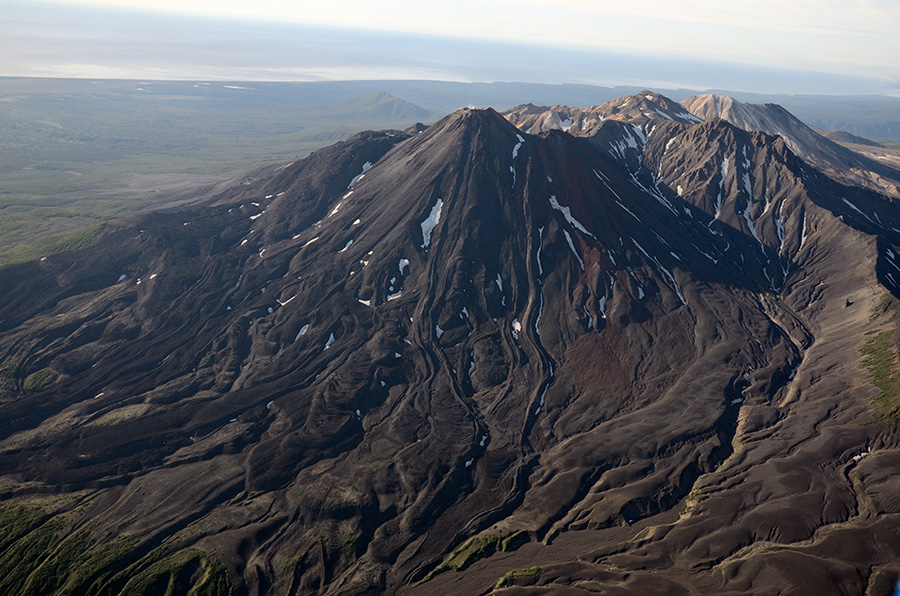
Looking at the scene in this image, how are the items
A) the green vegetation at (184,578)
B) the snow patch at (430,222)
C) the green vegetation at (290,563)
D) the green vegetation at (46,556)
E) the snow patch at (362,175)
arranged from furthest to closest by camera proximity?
1. the snow patch at (362,175)
2. the snow patch at (430,222)
3. the green vegetation at (290,563)
4. the green vegetation at (46,556)
5. the green vegetation at (184,578)

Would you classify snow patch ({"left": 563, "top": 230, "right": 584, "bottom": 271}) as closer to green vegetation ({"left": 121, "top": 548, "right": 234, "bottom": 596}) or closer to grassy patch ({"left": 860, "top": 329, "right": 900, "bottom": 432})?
grassy patch ({"left": 860, "top": 329, "right": 900, "bottom": 432})

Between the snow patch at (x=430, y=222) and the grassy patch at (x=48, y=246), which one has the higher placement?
the snow patch at (x=430, y=222)

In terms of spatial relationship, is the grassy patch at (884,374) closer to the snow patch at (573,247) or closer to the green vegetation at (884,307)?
the green vegetation at (884,307)

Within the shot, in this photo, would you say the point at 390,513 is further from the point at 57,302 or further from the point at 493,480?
the point at 57,302

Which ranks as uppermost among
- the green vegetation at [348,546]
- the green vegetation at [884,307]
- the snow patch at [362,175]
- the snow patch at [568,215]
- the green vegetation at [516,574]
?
the snow patch at [362,175]

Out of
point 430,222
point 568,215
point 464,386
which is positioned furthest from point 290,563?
point 568,215

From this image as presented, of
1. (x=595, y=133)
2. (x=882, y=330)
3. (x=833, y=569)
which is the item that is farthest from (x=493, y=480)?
(x=595, y=133)

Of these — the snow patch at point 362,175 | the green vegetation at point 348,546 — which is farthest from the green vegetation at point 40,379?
the snow patch at point 362,175

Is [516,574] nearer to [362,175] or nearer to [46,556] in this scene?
[46,556]
